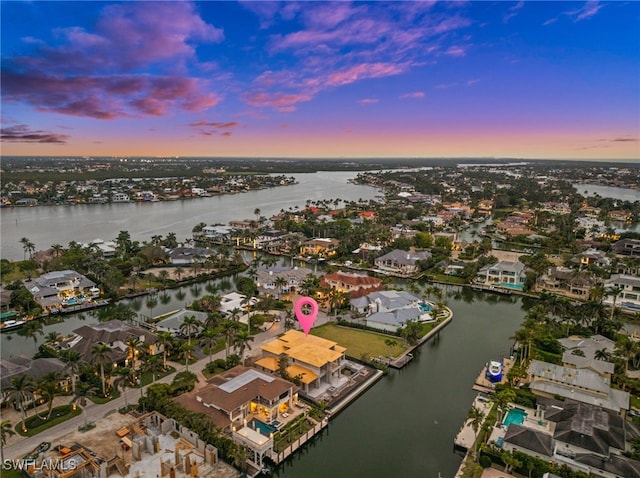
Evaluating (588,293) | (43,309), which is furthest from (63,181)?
(588,293)

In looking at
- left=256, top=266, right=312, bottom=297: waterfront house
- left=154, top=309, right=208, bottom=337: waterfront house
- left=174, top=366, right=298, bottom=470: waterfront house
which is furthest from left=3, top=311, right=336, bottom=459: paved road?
left=256, top=266, right=312, bottom=297: waterfront house

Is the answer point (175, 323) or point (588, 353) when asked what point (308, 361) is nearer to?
point (175, 323)

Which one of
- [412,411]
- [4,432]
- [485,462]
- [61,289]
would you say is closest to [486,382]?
[412,411]

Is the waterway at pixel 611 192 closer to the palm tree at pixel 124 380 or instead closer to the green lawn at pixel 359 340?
the green lawn at pixel 359 340

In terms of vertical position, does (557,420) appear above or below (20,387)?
below

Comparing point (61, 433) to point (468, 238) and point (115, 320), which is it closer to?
point (115, 320)

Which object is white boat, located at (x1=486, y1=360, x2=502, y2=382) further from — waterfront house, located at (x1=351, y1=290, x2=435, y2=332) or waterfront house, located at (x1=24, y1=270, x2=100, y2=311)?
waterfront house, located at (x1=24, y1=270, x2=100, y2=311)

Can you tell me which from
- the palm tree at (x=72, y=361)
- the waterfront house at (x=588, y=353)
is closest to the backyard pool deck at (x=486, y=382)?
the waterfront house at (x=588, y=353)
